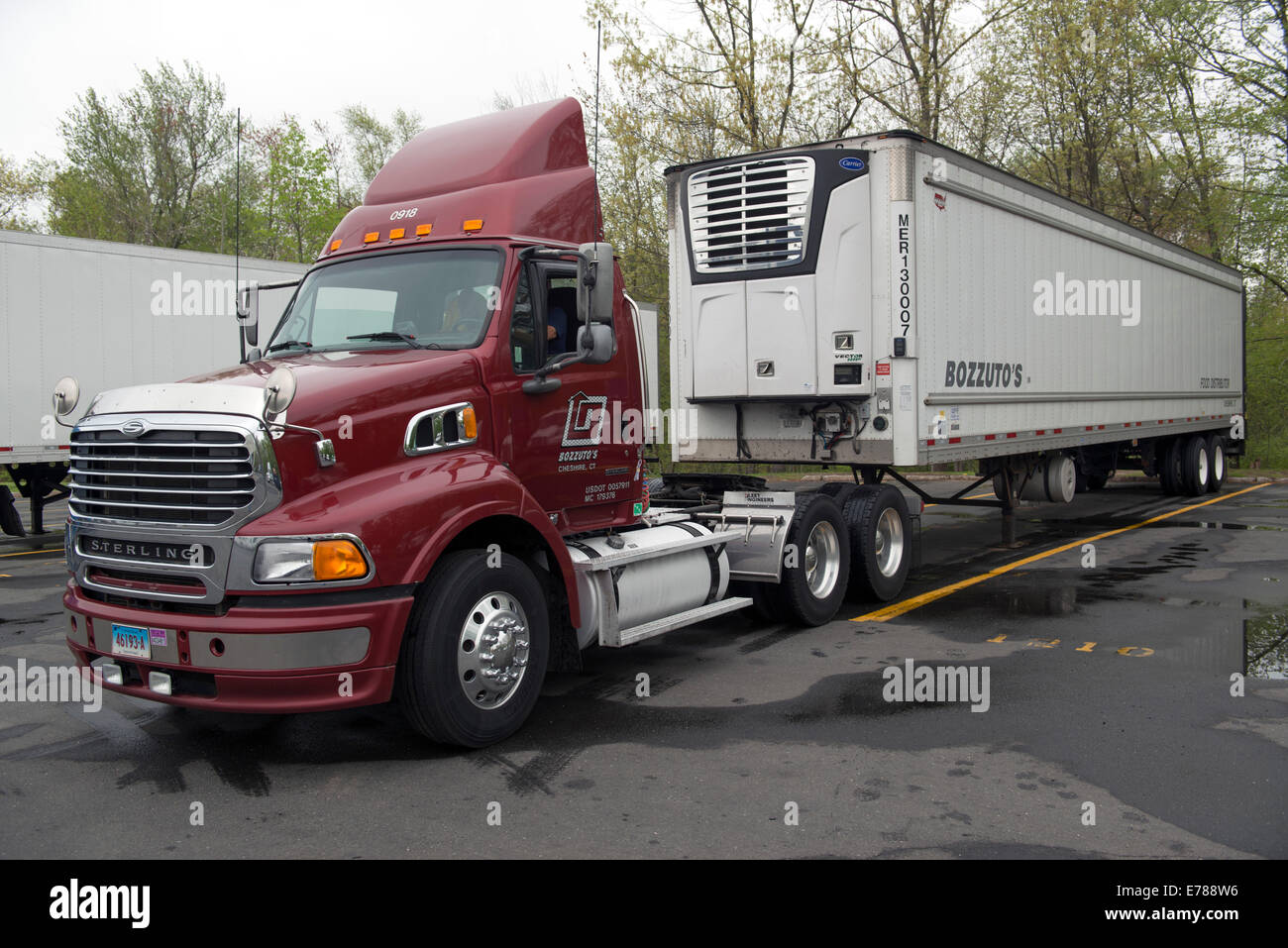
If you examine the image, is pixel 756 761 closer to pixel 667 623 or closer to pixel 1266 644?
pixel 667 623

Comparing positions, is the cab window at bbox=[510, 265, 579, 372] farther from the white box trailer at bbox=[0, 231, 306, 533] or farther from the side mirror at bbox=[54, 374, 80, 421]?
the white box trailer at bbox=[0, 231, 306, 533]

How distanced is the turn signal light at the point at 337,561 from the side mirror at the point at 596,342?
78.3 inches

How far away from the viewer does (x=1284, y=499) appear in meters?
17.7

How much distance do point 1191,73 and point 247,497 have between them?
94.3 ft

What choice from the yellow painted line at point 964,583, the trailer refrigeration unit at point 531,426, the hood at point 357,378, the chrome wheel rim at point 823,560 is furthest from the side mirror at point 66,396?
the yellow painted line at point 964,583

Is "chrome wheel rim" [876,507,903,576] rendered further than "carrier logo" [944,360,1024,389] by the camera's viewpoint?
No

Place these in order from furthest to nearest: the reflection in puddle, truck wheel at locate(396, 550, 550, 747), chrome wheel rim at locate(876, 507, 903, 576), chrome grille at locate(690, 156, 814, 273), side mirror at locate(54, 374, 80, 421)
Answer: chrome wheel rim at locate(876, 507, 903, 576) → chrome grille at locate(690, 156, 814, 273) → the reflection in puddle → side mirror at locate(54, 374, 80, 421) → truck wheel at locate(396, 550, 550, 747)

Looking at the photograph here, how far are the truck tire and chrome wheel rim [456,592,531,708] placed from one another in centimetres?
1651

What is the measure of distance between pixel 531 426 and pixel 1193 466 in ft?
53.2

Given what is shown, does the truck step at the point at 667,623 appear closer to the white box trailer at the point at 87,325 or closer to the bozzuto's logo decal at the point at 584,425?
the bozzuto's logo decal at the point at 584,425

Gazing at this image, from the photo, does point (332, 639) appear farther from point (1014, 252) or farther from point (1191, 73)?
point (1191, 73)

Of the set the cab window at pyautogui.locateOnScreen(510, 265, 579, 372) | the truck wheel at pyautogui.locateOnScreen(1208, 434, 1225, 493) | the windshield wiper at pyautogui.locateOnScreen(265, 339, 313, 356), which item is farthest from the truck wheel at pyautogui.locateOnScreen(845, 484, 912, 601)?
the truck wheel at pyautogui.locateOnScreen(1208, 434, 1225, 493)

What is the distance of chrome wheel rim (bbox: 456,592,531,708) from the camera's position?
17.0 feet

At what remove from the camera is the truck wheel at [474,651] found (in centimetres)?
496
